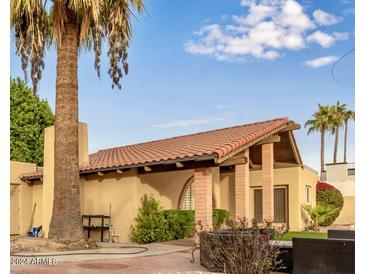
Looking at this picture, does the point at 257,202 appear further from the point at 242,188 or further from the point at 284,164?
the point at 242,188

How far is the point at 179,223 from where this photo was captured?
16812 millimetres

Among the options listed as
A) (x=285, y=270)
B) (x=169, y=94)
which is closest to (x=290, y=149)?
(x=169, y=94)

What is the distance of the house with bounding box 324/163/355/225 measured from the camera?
30.4 meters

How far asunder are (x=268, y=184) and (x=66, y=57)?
931 centimetres

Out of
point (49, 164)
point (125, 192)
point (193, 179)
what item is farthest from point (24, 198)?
point (193, 179)

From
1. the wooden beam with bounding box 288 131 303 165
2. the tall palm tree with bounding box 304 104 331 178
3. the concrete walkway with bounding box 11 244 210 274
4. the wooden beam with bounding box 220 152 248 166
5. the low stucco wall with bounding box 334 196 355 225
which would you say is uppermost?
the tall palm tree with bounding box 304 104 331 178

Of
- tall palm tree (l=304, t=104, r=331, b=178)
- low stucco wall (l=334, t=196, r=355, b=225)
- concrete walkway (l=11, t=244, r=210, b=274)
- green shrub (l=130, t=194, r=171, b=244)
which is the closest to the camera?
concrete walkway (l=11, t=244, r=210, b=274)

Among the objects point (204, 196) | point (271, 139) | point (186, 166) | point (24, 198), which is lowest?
point (24, 198)

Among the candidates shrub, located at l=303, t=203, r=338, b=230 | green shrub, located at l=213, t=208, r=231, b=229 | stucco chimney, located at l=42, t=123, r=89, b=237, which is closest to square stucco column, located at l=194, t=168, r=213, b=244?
green shrub, located at l=213, t=208, r=231, b=229

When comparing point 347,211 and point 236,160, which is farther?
point 347,211

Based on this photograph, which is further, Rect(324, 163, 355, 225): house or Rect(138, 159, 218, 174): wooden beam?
Rect(324, 163, 355, 225): house

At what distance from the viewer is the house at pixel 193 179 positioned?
48.3ft

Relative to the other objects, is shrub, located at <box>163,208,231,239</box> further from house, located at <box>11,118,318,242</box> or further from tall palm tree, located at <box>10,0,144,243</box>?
tall palm tree, located at <box>10,0,144,243</box>

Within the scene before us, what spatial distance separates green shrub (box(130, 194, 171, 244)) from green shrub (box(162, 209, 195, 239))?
0.65 ft
